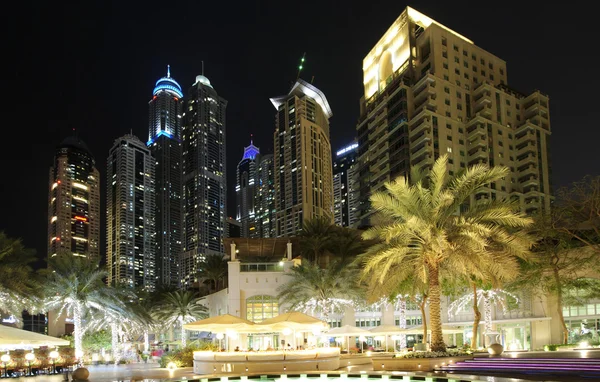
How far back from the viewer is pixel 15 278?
32.9m

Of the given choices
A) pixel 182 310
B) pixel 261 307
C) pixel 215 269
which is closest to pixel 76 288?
pixel 261 307

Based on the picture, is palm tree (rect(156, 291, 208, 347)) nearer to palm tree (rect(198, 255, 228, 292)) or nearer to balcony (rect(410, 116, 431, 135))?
palm tree (rect(198, 255, 228, 292))

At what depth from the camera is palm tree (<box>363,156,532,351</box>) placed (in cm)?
2245

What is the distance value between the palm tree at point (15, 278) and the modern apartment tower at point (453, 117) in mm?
64491

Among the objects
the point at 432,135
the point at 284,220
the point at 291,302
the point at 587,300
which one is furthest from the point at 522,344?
the point at 284,220

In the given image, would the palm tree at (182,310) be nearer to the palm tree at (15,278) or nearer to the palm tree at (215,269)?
the palm tree at (215,269)

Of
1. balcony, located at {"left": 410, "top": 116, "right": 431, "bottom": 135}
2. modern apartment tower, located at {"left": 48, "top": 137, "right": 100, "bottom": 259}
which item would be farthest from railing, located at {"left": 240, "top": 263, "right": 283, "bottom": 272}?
modern apartment tower, located at {"left": 48, "top": 137, "right": 100, "bottom": 259}

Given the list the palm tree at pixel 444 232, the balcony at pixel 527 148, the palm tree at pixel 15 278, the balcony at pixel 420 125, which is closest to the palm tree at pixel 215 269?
the palm tree at pixel 15 278

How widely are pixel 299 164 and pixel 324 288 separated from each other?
11969 cm

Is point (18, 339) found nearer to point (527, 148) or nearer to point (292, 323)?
point (292, 323)

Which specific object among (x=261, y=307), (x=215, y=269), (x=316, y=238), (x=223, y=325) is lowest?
(x=261, y=307)

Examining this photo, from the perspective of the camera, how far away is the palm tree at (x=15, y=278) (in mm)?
32656

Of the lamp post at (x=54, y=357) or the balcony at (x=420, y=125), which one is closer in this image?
the lamp post at (x=54, y=357)

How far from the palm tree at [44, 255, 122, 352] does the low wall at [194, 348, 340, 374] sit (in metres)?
13.1
